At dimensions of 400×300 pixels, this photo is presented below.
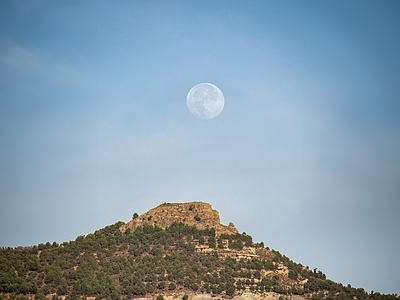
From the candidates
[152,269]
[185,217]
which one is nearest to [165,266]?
[152,269]

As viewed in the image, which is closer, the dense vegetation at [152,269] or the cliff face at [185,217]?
the dense vegetation at [152,269]

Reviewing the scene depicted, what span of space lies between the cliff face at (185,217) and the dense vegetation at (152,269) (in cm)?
221

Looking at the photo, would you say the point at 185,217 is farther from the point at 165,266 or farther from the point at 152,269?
the point at 152,269

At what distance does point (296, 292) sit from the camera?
495 feet

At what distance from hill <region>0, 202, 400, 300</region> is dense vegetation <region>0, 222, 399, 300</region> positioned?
0.62ft

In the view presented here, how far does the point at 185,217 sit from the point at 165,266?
15852 millimetres

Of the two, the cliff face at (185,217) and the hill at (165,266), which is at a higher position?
the cliff face at (185,217)

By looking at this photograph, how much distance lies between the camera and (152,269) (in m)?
154

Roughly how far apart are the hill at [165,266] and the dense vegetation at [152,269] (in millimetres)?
189

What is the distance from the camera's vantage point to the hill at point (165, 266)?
485ft

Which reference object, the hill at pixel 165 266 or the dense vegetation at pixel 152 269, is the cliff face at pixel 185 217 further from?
the dense vegetation at pixel 152 269

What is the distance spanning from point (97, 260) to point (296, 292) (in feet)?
133

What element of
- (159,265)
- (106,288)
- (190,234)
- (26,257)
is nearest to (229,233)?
(190,234)

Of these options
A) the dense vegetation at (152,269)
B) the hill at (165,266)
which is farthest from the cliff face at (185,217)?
the dense vegetation at (152,269)
